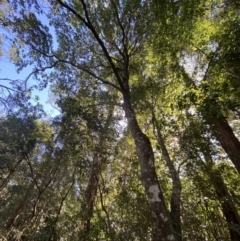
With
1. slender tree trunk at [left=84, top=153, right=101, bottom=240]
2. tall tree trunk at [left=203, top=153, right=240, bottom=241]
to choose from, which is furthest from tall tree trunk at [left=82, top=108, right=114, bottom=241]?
tall tree trunk at [left=203, top=153, right=240, bottom=241]

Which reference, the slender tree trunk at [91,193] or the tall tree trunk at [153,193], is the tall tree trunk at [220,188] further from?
the slender tree trunk at [91,193]

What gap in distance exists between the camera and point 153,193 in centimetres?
348

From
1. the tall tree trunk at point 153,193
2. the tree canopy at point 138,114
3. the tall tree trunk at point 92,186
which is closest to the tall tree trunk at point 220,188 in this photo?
the tree canopy at point 138,114

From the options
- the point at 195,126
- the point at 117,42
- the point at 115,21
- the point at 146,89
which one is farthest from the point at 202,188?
the point at 115,21

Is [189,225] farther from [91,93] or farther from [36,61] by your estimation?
[36,61]

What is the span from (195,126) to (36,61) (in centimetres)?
562

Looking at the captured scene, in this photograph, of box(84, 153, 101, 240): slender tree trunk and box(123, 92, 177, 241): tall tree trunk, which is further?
box(84, 153, 101, 240): slender tree trunk

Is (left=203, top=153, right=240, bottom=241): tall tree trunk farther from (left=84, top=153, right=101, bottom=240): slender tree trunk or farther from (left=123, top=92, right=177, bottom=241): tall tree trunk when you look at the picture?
(left=84, top=153, right=101, bottom=240): slender tree trunk

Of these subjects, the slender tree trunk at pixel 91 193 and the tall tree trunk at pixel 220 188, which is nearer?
the tall tree trunk at pixel 220 188

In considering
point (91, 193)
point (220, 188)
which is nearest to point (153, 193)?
point (220, 188)

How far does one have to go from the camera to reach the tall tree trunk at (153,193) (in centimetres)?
306

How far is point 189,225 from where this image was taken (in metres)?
5.78

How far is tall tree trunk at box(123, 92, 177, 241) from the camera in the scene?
3.06 m

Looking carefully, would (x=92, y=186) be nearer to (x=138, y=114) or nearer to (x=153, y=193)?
(x=138, y=114)
